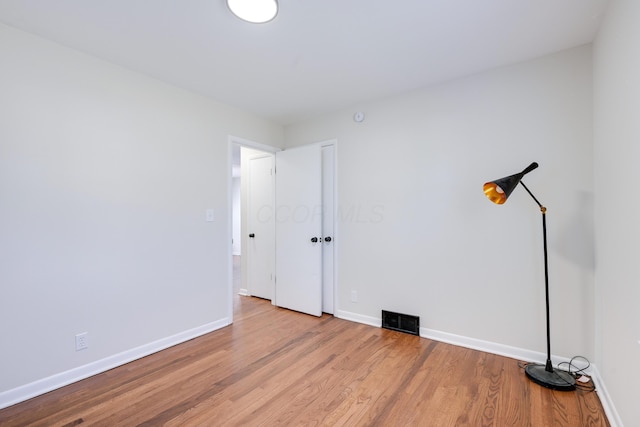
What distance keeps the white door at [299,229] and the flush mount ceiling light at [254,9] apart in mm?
1787

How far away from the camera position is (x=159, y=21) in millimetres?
1896

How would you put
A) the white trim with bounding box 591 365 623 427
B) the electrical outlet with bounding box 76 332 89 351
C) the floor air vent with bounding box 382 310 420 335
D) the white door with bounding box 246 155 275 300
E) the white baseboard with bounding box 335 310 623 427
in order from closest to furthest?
the white trim with bounding box 591 365 623 427 → the white baseboard with bounding box 335 310 623 427 → the electrical outlet with bounding box 76 332 89 351 → the floor air vent with bounding box 382 310 420 335 → the white door with bounding box 246 155 275 300

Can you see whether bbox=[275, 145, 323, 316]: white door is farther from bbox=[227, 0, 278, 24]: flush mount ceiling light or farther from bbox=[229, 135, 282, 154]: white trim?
bbox=[227, 0, 278, 24]: flush mount ceiling light

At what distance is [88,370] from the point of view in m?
2.23

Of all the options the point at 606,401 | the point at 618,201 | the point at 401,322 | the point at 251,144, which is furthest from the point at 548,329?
the point at 251,144

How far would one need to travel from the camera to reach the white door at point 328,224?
3555mm

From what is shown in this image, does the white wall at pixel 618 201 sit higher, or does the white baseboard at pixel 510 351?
the white wall at pixel 618 201

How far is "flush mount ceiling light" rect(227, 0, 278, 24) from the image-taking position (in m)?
1.69

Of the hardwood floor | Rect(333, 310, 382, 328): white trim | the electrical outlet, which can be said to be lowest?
the hardwood floor

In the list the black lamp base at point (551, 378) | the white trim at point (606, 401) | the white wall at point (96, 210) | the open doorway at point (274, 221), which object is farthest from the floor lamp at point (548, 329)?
the white wall at point (96, 210)

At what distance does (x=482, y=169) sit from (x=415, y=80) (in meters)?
1.03

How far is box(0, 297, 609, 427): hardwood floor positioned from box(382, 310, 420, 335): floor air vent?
0.16 m

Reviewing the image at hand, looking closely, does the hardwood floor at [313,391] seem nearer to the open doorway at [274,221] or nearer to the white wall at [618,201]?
the white wall at [618,201]

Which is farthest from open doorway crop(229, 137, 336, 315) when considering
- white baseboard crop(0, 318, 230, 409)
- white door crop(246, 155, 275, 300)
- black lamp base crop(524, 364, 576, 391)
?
black lamp base crop(524, 364, 576, 391)
